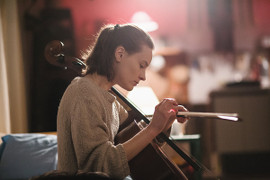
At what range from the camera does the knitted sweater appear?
1.10 m

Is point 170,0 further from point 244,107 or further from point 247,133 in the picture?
point 247,133

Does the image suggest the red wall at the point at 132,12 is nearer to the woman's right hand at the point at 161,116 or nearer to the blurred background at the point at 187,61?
the blurred background at the point at 187,61

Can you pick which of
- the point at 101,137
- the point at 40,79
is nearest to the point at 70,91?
the point at 101,137

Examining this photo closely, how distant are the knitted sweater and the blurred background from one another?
2089 millimetres

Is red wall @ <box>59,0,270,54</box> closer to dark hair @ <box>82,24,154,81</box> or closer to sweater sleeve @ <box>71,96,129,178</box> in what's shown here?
dark hair @ <box>82,24,154,81</box>

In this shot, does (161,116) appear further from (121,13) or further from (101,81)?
(121,13)

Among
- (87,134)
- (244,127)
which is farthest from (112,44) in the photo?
(244,127)

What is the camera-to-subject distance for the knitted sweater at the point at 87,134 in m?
1.10

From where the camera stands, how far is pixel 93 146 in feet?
3.59

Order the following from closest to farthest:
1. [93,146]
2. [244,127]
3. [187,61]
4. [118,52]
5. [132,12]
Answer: [93,146] → [118,52] → [244,127] → [132,12] → [187,61]

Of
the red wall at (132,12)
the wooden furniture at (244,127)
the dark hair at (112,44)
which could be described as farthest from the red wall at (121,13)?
the dark hair at (112,44)

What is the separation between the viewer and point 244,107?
4.56m

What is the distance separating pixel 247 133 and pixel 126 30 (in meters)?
3.66

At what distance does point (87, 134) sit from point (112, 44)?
0.35 m
